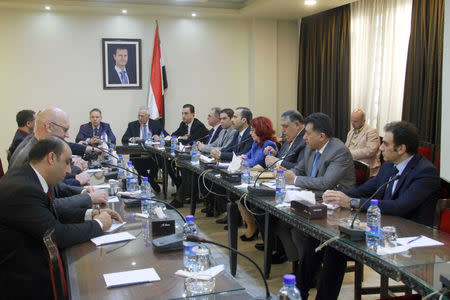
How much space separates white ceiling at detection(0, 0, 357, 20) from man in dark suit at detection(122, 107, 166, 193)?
174 centimetres

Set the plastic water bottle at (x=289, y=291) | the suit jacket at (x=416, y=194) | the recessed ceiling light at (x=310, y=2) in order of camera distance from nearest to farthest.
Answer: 1. the plastic water bottle at (x=289, y=291)
2. the suit jacket at (x=416, y=194)
3. the recessed ceiling light at (x=310, y=2)

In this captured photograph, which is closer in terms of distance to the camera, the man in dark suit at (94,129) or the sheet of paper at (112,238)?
the sheet of paper at (112,238)

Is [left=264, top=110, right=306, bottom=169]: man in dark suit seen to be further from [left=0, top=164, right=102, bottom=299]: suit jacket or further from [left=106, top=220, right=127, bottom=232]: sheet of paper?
[left=0, top=164, right=102, bottom=299]: suit jacket

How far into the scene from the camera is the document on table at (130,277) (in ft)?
5.24

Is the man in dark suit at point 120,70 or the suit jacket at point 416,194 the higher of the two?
the man in dark suit at point 120,70

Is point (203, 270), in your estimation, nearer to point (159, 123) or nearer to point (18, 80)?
point (159, 123)

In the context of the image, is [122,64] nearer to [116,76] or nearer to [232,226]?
[116,76]

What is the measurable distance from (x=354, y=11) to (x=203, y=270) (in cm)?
567

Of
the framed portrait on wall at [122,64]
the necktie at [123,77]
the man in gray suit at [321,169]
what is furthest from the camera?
the necktie at [123,77]

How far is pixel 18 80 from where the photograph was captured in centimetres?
691

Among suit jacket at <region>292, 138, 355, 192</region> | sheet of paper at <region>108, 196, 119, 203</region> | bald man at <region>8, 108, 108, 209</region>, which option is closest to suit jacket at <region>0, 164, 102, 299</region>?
bald man at <region>8, 108, 108, 209</region>

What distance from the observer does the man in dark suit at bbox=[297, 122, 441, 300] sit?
233 centimetres

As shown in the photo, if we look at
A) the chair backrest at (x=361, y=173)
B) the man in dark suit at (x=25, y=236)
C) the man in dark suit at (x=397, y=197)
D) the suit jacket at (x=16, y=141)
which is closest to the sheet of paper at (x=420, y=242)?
the man in dark suit at (x=397, y=197)

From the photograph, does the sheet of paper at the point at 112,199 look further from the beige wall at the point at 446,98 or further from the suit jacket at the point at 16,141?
the beige wall at the point at 446,98
